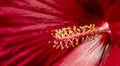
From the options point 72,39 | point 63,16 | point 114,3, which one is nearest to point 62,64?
point 72,39

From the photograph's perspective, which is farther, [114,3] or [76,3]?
[76,3]

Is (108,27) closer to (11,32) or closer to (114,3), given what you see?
(114,3)

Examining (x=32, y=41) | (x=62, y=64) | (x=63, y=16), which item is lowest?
(x=62, y=64)

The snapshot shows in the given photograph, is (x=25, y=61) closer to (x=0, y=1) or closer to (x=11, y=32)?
(x=11, y=32)

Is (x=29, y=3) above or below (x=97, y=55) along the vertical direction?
above

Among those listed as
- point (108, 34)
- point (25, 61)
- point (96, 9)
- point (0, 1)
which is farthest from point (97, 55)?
point (0, 1)
